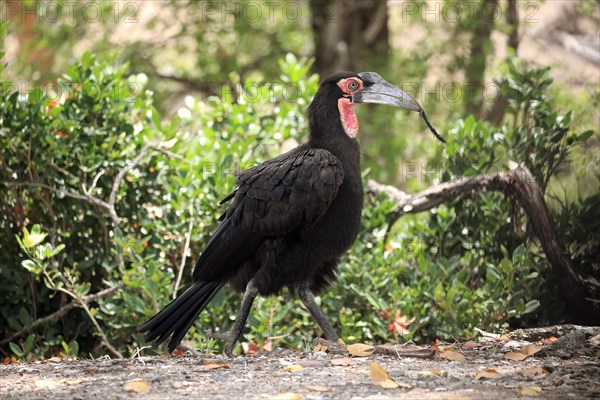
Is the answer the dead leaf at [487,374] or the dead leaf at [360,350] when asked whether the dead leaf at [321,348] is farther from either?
the dead leaf at [487,374]

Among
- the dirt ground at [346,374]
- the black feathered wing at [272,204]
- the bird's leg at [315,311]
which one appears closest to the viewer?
the dirt ground at [346,374]

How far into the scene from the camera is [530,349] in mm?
4074

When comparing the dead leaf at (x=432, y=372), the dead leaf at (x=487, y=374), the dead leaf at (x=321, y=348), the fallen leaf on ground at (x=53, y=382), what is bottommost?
the dead leaf at (x=321, y=348)

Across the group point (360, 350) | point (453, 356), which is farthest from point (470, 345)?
point (360, 350)

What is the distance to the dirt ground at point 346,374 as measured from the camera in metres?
3.46

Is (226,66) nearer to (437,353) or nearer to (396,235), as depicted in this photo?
(396,235)

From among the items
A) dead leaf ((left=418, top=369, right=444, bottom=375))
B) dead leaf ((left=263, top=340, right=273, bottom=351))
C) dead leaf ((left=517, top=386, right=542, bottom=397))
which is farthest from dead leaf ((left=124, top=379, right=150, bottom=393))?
dead leaf ((left=263, top=340, right=273, bottom=351))

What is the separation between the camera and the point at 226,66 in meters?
11.4

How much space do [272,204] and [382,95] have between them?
1009mm

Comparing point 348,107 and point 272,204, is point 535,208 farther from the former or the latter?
point 272,204

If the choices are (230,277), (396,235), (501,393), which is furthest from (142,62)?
(501,393)

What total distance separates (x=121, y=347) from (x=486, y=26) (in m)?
6.95

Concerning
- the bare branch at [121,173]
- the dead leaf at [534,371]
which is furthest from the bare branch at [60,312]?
the dead leaf at [534,371]

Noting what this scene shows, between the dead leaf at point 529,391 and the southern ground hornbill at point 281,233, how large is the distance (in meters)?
1.43
